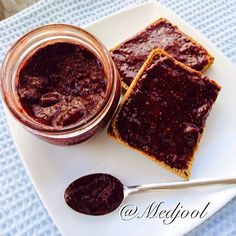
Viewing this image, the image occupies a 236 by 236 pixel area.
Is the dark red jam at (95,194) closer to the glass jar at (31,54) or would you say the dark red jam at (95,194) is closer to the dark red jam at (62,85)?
the glass jar at (31,54)

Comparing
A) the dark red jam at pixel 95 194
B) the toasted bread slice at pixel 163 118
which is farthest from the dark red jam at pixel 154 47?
the dark red jam at pixel 95 194

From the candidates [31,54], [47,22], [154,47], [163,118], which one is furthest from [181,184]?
[47,22]

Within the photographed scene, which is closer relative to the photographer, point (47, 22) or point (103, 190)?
point (103, 190)

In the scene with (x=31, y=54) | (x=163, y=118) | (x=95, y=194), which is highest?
(x=31, y=54)

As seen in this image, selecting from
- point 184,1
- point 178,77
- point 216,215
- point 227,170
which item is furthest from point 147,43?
point 216,215

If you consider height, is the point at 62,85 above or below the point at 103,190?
above

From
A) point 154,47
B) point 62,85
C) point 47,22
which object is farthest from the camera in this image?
point 47,22

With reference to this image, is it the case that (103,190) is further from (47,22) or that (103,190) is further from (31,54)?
(47,22)
